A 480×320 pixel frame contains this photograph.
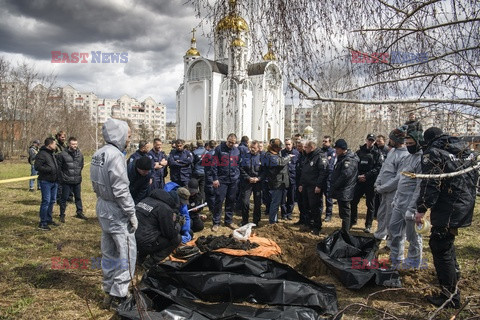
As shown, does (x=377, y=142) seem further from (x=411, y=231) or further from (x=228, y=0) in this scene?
(x=228, y=0)

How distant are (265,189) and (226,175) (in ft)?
5.55

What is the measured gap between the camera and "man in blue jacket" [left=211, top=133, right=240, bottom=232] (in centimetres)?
661

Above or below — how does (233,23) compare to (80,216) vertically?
above

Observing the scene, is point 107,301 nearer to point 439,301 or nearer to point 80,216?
point 439,301

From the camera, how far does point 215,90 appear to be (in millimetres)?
37906

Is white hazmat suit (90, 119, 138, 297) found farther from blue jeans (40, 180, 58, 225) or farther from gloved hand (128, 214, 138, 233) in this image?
blue jeans (40, 180, 58, 225)

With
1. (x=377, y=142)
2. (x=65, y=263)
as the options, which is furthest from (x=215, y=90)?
(x=65, y=263)

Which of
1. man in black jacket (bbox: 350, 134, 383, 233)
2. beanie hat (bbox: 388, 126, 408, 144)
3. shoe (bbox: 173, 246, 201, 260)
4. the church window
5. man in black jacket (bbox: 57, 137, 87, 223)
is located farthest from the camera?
the church window

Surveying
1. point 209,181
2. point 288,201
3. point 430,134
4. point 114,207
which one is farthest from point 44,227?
point 430,134

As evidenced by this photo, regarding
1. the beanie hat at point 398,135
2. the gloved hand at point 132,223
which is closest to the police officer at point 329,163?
the beanie hat at point 398,135

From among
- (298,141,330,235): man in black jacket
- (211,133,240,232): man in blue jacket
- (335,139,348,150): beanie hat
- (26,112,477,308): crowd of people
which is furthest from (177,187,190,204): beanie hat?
(335,139,348,150): beanie hat

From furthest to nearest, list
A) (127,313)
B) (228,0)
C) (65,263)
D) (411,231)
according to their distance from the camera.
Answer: (65,263)
(411,231)
(127,313)
(228,0)

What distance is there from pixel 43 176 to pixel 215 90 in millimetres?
33039

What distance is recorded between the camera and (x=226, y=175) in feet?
21.8
